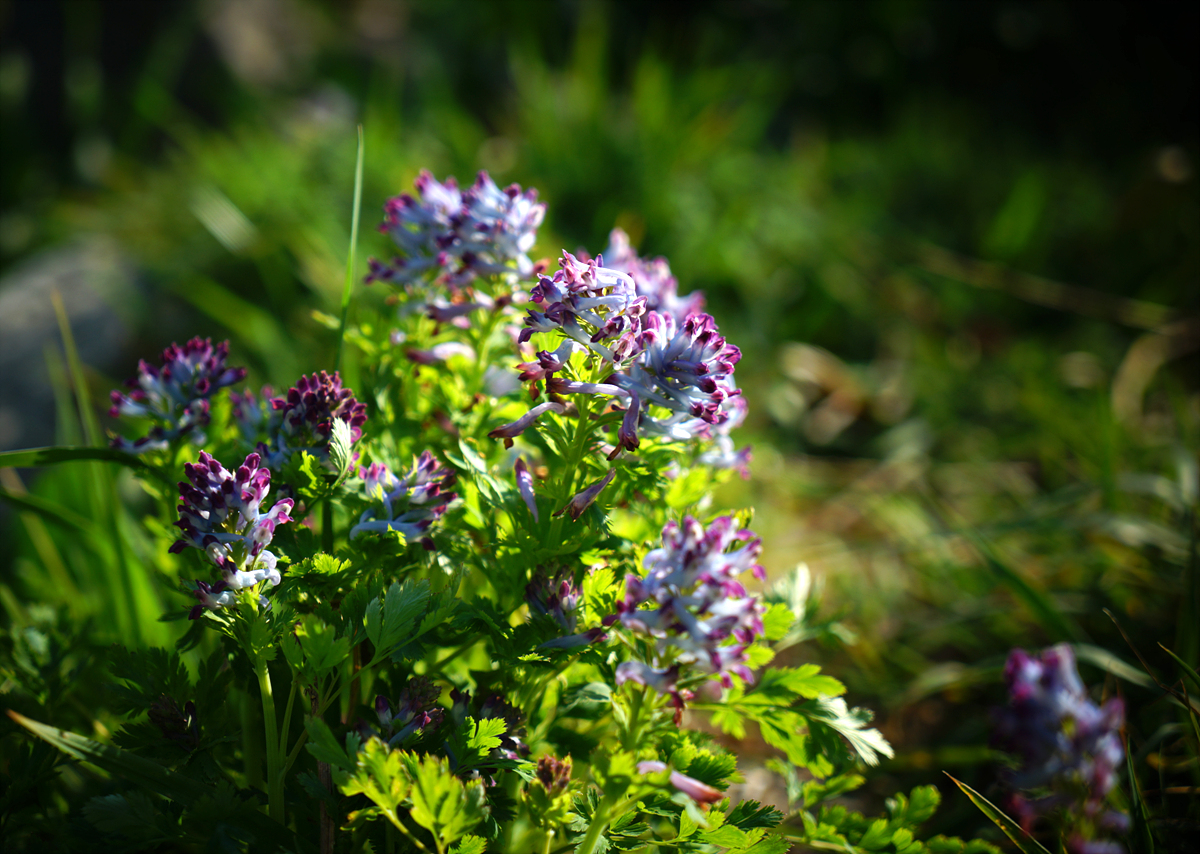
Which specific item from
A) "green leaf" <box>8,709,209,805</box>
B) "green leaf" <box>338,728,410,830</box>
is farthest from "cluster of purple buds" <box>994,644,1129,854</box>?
"green leaf" <box>8,709,209,805</box>

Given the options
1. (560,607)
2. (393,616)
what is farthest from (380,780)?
(560,607)

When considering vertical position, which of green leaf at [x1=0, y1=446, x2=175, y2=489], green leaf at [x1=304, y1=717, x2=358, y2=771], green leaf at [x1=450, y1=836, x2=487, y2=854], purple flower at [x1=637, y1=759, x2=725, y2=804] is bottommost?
green leaf at [x1=450, y1=836, x2=487, y2=854]

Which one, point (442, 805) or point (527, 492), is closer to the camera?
point (442, 805)

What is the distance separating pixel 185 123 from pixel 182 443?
18.1 ft

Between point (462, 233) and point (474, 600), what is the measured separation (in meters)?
0.59

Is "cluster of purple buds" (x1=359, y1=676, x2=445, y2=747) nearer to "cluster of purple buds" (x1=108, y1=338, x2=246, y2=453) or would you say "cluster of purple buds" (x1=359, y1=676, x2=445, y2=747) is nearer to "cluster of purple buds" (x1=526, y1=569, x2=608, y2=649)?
"cluster of purple buds" (x1=526, y1=569, x2=608, y2=649)

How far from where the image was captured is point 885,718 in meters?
2.12

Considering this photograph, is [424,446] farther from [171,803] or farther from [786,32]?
[786,32]

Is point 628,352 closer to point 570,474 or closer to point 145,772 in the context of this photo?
point 570,474

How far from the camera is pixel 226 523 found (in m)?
0.99

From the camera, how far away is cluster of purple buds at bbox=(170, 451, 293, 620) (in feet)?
3.15

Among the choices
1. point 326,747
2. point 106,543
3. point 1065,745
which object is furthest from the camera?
point 106,543

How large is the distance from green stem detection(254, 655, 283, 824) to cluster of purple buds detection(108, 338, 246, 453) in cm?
43

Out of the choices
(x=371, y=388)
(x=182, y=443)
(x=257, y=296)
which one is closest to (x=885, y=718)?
(x=371, y=388)
